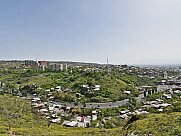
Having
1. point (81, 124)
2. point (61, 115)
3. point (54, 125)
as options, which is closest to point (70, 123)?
point (81, 124)

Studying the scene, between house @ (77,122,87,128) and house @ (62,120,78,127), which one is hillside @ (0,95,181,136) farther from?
house @ (77,122,87,128)

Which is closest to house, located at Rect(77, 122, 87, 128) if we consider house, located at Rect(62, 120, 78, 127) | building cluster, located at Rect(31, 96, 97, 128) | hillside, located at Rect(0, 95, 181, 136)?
building cluster, located at Rect(31, 96, 97, 128)

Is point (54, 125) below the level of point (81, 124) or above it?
below

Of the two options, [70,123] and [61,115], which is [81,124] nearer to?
[70,123]

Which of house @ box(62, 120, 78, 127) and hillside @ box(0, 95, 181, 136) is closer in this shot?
hillside @ box(0, 95, 181, 136)

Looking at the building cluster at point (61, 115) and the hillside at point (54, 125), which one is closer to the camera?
the hillside at point (54, 125)

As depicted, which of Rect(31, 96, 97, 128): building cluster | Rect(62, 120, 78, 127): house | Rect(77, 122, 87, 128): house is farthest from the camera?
Rect(31, 96, 97, 128): building cluster

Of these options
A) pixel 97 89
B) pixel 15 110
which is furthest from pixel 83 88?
pixel 15 110

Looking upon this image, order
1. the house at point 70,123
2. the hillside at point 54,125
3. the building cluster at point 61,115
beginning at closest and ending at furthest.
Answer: the hillside at point 54,125 < the house at point 70,123 < the building cluster at point 61,115

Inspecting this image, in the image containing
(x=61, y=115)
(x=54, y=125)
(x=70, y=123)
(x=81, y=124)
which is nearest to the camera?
(x=81, y=124)

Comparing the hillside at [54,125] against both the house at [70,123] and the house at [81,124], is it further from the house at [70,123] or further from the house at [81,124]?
the house at [81,124]

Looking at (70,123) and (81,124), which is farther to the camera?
(70,123)

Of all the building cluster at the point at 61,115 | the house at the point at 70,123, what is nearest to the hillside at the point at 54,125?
the house at the point at 70,123
